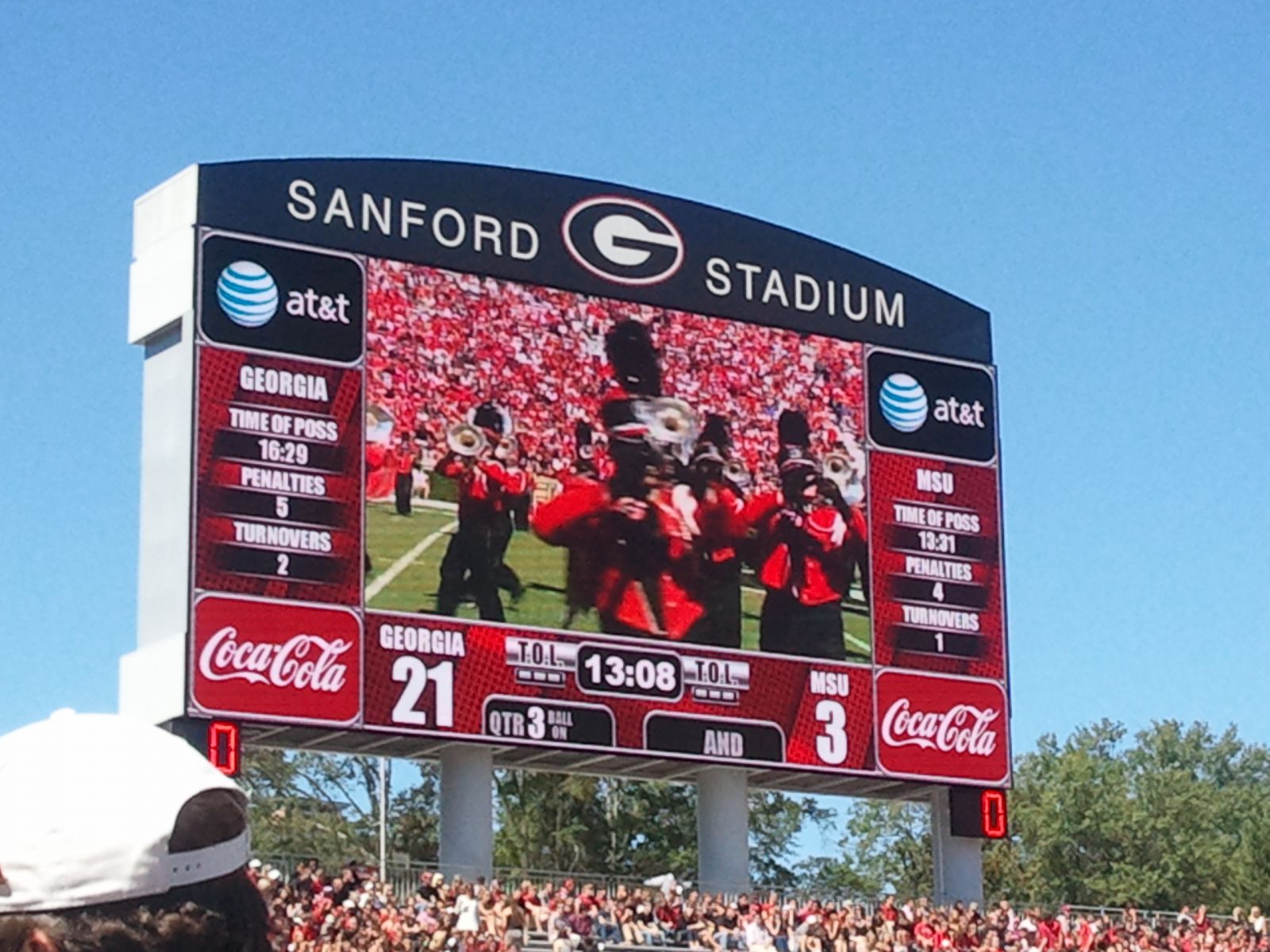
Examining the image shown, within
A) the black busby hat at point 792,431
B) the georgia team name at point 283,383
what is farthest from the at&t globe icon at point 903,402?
the georgia team name at point 283,383

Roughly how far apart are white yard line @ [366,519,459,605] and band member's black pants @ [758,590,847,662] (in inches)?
133

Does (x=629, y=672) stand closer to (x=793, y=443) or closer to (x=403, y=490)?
(x=403, y=490)

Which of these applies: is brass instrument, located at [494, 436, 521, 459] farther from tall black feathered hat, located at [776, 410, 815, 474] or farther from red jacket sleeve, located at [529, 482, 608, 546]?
tall black feathered hat, located at [776, 410, 815, 474]

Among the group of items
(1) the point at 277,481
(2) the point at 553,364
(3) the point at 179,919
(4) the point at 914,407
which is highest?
(4) the point at 914,407

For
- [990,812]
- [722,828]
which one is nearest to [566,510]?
[722,828]

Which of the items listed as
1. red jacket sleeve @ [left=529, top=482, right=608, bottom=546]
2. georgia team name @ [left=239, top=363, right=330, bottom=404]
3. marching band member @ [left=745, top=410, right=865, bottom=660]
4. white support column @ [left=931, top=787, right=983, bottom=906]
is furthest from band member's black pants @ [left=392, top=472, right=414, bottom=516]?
white support column @ [left=931, top=787, right=983, bottom=906]

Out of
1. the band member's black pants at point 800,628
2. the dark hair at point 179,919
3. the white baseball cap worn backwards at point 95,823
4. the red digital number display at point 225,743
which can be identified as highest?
the band member's black pants at point 800,628

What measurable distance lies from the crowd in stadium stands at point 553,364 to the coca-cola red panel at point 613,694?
168 centimetres

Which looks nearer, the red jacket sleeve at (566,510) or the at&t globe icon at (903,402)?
the red jacket sleeve at (566,510)

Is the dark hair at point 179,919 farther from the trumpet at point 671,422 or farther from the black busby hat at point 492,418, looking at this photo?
the trumpet at point 671,422

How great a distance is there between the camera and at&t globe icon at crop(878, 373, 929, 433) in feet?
82.2

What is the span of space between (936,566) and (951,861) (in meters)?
3.50

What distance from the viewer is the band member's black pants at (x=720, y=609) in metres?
23.3

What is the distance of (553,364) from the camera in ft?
75.3
